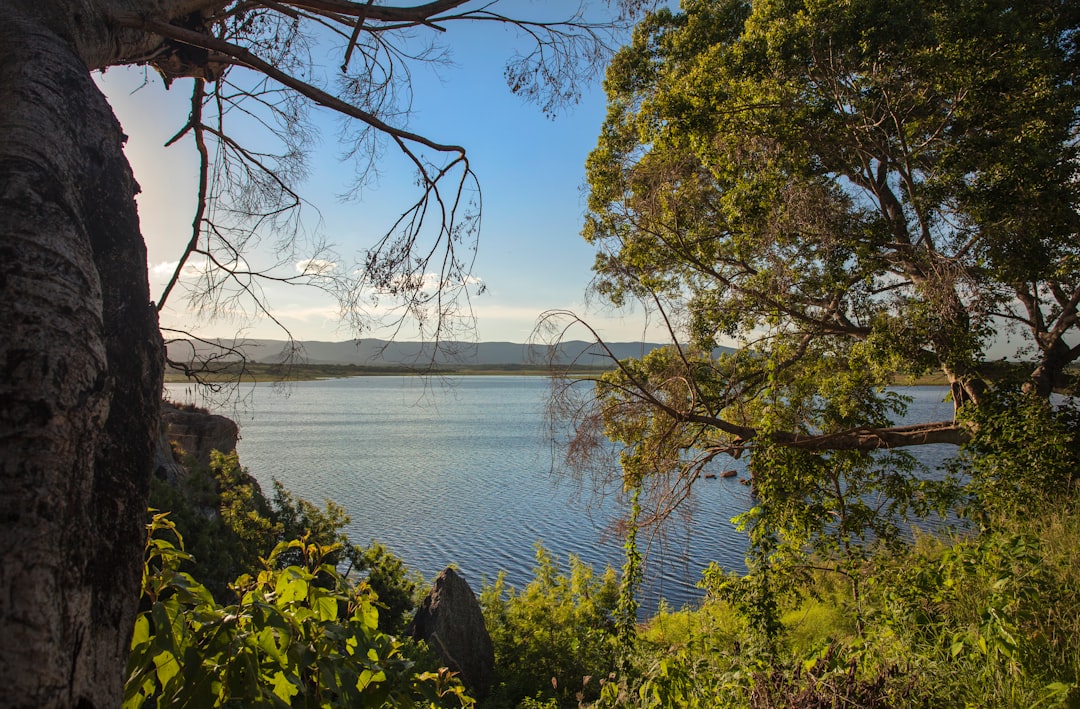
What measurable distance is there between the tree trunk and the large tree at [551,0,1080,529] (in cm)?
544

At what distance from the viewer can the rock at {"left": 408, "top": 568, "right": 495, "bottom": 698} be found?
26.2 ft

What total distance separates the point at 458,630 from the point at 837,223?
6999mm

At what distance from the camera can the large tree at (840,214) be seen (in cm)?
709

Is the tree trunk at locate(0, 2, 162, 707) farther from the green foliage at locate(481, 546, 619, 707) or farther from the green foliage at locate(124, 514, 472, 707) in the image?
the green foliage at locate(481, 546, 619, 707)

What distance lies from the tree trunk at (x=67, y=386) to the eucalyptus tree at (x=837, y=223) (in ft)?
17.4

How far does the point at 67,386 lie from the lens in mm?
1321

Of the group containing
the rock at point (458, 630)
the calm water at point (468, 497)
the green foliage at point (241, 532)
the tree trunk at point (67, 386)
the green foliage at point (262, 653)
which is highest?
the tree trunk at point (67, 386)

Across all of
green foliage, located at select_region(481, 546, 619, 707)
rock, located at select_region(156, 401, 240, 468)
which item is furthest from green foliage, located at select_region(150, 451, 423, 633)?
rock, located at select_region(156, 401, 240, 468)

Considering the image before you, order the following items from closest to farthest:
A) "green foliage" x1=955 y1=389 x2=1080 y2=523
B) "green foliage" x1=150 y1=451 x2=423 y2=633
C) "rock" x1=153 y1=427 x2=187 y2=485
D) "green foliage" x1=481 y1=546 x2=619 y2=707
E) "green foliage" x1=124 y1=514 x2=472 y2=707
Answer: "green foliage" x1=124 y1=514 x2=472 y2=707, "green foliage" x1=150 y1=451 x2=423 y2=633, "green foliage" x1=955 y1=389 x2=1080 y2=523, "rock" x1=153 y1=427 x2=187 y2=485, "green foliage" x1=481 y1=546 x2=619 y2=707

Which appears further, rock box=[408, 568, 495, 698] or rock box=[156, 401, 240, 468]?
rock box=[156, 401, 240, 468]

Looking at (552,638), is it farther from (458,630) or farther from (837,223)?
(837,223)

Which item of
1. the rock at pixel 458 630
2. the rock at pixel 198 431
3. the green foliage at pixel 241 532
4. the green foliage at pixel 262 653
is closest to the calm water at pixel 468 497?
the green foliage at pixel 241 532

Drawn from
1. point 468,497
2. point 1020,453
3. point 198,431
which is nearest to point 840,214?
point 1020,453

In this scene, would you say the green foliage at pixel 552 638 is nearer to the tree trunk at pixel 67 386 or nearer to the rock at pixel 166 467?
the rock at pixel 166 467
